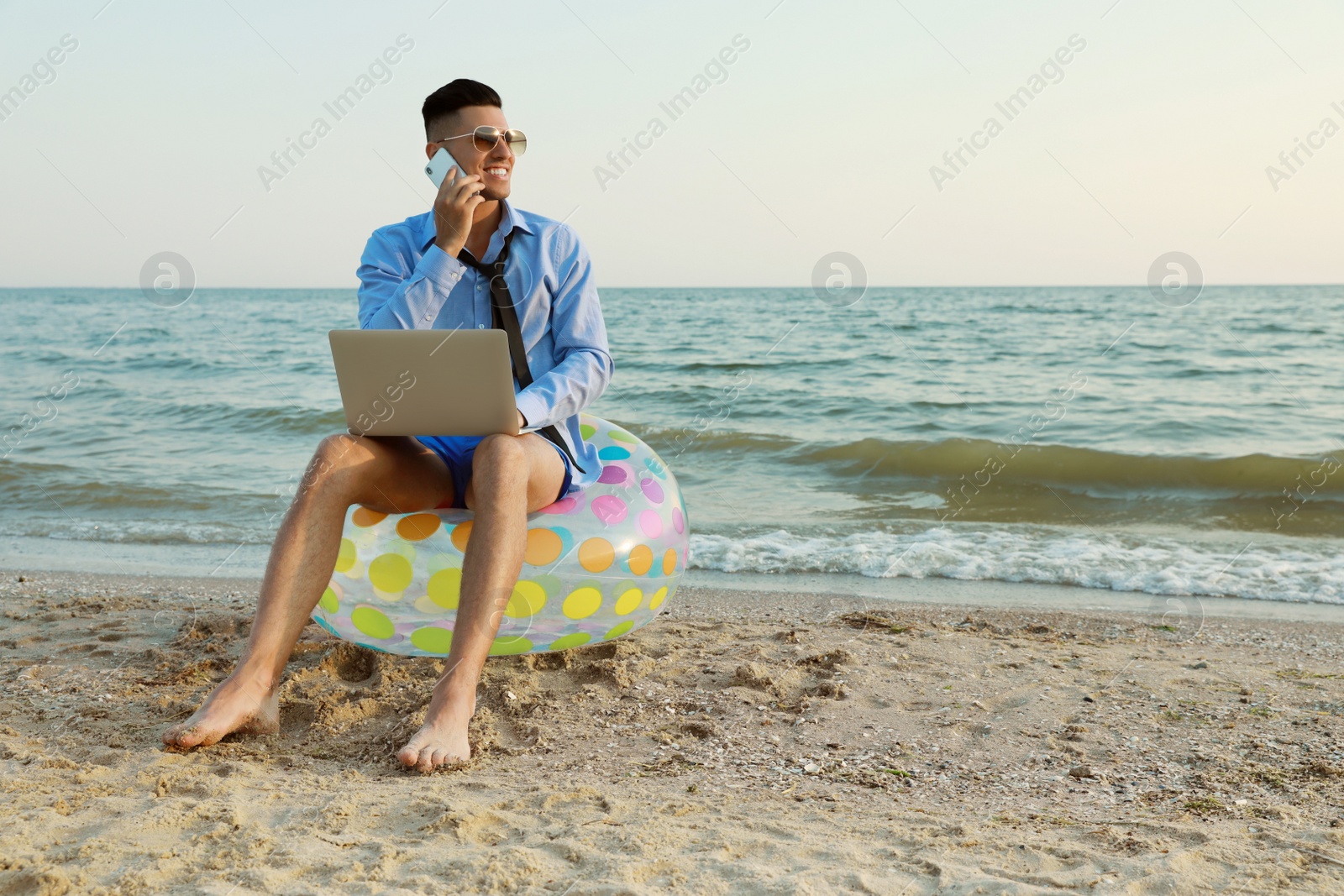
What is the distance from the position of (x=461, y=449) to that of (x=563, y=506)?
382 mm

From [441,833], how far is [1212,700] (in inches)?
102

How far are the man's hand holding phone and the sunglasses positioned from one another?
10 centimetres

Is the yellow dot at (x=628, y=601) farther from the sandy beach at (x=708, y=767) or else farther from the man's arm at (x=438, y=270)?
the man's arm at (x=438, y=270)

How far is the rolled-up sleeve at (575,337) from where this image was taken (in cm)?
312

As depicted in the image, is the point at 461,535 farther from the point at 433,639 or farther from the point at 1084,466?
the point at 1084,466

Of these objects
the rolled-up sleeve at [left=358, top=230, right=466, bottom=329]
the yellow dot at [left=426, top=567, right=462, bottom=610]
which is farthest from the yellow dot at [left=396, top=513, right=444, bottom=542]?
the rolled-up sleeve at [left=358, top=230, right=466, bottom=329]

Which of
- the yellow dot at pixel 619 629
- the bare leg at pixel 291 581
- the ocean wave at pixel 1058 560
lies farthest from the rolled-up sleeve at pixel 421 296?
the ocean wave at pixel 1058 560

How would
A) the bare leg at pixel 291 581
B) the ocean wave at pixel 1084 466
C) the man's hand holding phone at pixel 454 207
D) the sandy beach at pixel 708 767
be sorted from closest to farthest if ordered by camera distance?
the sandy beach at pixel 708 767, the bare leg at pixel 291 581, the man's hand holding phone at pixel 454 207, the ocean wave at pixel 1084 466

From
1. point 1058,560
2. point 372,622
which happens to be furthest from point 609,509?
point 1058,560

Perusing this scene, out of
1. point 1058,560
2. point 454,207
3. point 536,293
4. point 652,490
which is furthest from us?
point 1058,560

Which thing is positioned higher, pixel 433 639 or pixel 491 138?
pixel 491 138

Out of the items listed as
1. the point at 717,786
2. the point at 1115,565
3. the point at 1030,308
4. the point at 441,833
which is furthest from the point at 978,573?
the point at 1030,308

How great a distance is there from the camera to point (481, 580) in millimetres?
2752

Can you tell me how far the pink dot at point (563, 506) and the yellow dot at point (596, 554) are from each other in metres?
0.13
